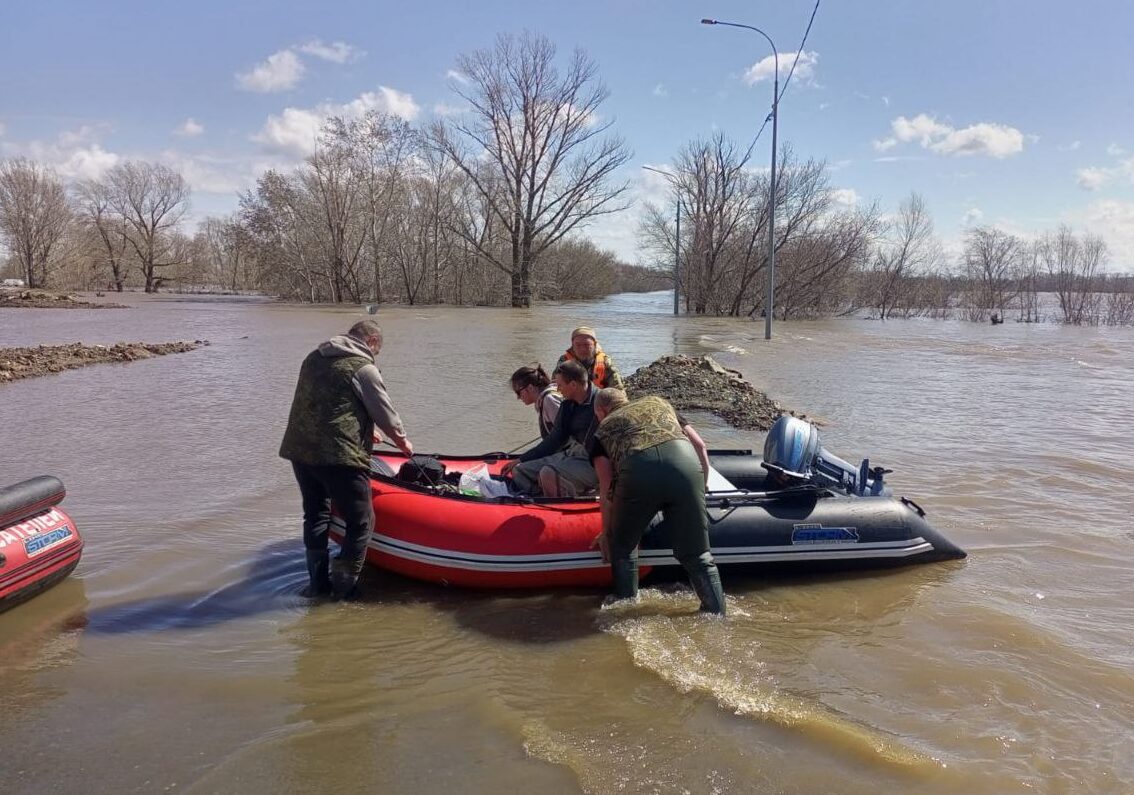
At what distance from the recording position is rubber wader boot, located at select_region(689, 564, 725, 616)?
4.33 meters

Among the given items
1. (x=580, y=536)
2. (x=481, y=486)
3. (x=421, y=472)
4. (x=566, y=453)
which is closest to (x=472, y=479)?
(x=481, y=486)

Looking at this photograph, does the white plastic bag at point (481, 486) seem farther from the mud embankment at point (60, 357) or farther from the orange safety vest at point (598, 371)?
the mud embankment at point (60, 357)

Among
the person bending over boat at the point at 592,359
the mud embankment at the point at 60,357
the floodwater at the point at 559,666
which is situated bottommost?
the floodwater at the point at 559,666

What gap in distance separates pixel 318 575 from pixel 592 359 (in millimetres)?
2555

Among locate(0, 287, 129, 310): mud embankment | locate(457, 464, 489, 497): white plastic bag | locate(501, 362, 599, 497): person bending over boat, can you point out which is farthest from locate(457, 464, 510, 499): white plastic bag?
locate(0, 287, 129, 310): mud embankment

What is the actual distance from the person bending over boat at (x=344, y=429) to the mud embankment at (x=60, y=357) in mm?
11869

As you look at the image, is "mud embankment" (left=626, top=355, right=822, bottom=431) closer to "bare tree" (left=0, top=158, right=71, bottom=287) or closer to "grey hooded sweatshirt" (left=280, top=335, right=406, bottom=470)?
"grey hooded sweatshirt" (left=280, top=335, right=406, bottom=470)

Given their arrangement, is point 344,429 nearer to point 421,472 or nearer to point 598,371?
point 421,472

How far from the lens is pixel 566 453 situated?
17.2ft

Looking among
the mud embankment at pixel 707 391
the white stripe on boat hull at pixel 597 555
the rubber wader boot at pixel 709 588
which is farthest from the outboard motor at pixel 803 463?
the mud embankment at pixel 707 391

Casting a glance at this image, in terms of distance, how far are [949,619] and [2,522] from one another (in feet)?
17.9

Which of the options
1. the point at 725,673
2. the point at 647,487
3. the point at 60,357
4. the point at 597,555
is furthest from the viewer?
the point at 60,357

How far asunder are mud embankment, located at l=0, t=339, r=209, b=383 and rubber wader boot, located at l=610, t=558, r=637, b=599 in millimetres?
13176

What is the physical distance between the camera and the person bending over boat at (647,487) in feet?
13.3
